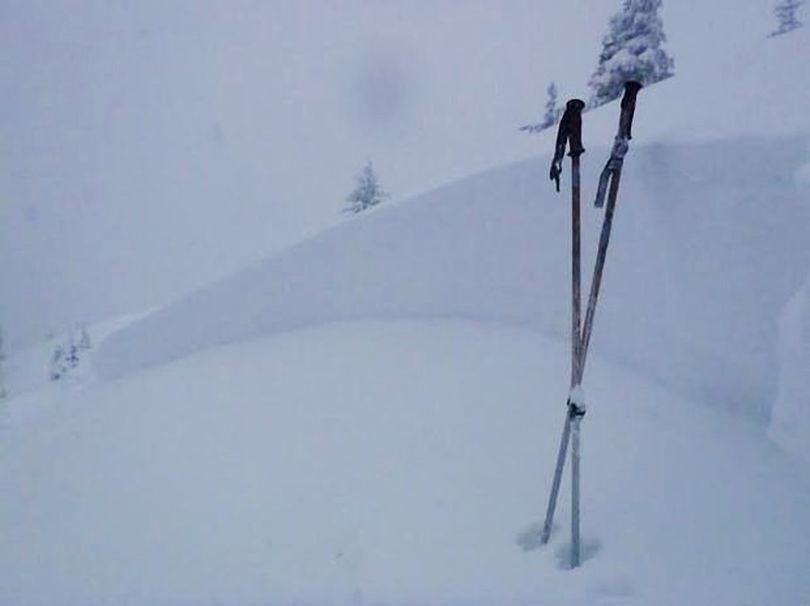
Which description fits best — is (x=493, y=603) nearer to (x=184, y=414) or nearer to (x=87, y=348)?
(x=184, y=414)

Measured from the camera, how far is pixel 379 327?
29.2ft

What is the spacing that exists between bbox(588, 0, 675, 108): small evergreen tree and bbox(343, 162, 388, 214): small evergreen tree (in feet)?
21.5

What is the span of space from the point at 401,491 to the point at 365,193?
41.7 ft

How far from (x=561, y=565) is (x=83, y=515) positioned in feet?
17.1

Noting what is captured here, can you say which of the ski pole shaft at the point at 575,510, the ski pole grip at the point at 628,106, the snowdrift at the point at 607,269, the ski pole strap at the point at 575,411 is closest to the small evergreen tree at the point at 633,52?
the snowdrift at the point at 607,269

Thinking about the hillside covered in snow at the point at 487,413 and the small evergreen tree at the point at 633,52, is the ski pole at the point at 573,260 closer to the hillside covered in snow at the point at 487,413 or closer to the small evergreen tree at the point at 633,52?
the hillside covered in snow at the point at 487,413

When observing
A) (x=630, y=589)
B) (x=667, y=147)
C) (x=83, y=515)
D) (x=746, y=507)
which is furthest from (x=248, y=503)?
(x=667, y=147)

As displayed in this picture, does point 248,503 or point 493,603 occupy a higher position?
point 248,503

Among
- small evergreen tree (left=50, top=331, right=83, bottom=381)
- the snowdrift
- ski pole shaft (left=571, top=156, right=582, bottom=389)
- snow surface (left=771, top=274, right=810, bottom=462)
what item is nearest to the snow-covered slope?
the snowdrift

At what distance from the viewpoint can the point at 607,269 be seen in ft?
21.0

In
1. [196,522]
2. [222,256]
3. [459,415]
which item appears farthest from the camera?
[222,256]

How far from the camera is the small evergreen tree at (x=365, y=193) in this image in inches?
680

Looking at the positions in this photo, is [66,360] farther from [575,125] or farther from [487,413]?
[575,125]

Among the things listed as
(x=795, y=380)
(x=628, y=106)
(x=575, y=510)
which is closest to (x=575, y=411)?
(x=575, y=510)
